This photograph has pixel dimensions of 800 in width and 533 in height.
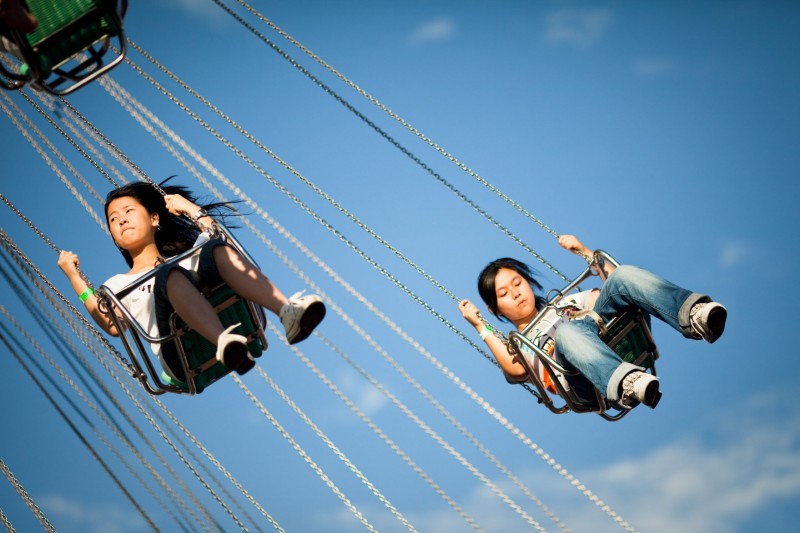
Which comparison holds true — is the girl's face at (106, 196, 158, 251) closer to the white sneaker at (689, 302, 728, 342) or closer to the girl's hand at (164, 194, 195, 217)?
the girl's hand at (164, 194, 195, 217)

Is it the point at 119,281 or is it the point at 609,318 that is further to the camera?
the point at 609,318

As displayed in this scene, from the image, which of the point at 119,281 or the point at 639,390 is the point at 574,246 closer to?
the point at 639,390

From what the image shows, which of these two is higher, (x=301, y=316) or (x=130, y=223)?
(x=130, y=223)

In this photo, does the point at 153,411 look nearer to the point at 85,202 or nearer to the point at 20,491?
the point at 20,491

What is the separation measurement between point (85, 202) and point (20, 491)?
6.25ft

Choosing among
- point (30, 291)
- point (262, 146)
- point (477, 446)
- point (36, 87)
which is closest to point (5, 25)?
point (36, 87)

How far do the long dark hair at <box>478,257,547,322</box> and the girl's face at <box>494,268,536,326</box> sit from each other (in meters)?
0.03

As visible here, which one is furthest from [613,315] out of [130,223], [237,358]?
[130,223]

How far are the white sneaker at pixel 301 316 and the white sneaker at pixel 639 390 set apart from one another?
1751 mm

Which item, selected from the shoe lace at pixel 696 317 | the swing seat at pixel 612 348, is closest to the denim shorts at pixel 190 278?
the swing seat at pixel 612 348

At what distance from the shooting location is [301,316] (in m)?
5.52

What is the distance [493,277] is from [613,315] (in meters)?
1.05

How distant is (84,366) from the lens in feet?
26.3

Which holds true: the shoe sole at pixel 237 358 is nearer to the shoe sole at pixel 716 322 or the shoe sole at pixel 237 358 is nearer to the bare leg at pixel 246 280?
the bare leg at pixel 246 280
